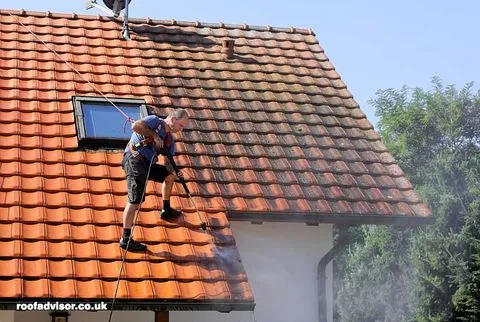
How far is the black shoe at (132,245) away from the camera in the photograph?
10312 mm

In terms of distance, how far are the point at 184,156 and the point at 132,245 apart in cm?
192

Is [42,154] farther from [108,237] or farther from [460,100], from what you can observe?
[460,100]

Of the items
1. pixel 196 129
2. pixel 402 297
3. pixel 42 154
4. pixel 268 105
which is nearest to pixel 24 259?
pixel 42 154

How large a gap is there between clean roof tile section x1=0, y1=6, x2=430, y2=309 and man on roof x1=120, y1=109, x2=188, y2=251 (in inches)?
13.6

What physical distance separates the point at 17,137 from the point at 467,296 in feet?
55.6

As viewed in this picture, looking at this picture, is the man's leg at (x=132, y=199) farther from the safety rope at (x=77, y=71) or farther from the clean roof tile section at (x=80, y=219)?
the safety rope at (x=77, y=71)

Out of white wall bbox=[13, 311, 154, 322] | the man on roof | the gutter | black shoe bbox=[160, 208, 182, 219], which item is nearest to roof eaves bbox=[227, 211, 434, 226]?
the gutter

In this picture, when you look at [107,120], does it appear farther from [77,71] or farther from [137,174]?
[137,174]

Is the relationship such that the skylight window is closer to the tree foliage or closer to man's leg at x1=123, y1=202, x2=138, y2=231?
man's leg at x1=123, y1=202, x2=138, y2=231

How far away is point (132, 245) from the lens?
34.0ft

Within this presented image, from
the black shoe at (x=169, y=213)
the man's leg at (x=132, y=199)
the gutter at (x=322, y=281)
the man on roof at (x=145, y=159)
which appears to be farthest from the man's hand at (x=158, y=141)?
the gutter at (x=322, y=281)

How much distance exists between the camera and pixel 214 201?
1139 cm

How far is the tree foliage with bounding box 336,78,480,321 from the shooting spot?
2745 centimetres

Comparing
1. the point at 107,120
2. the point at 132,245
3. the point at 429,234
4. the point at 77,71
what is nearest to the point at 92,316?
the point at 132,245
